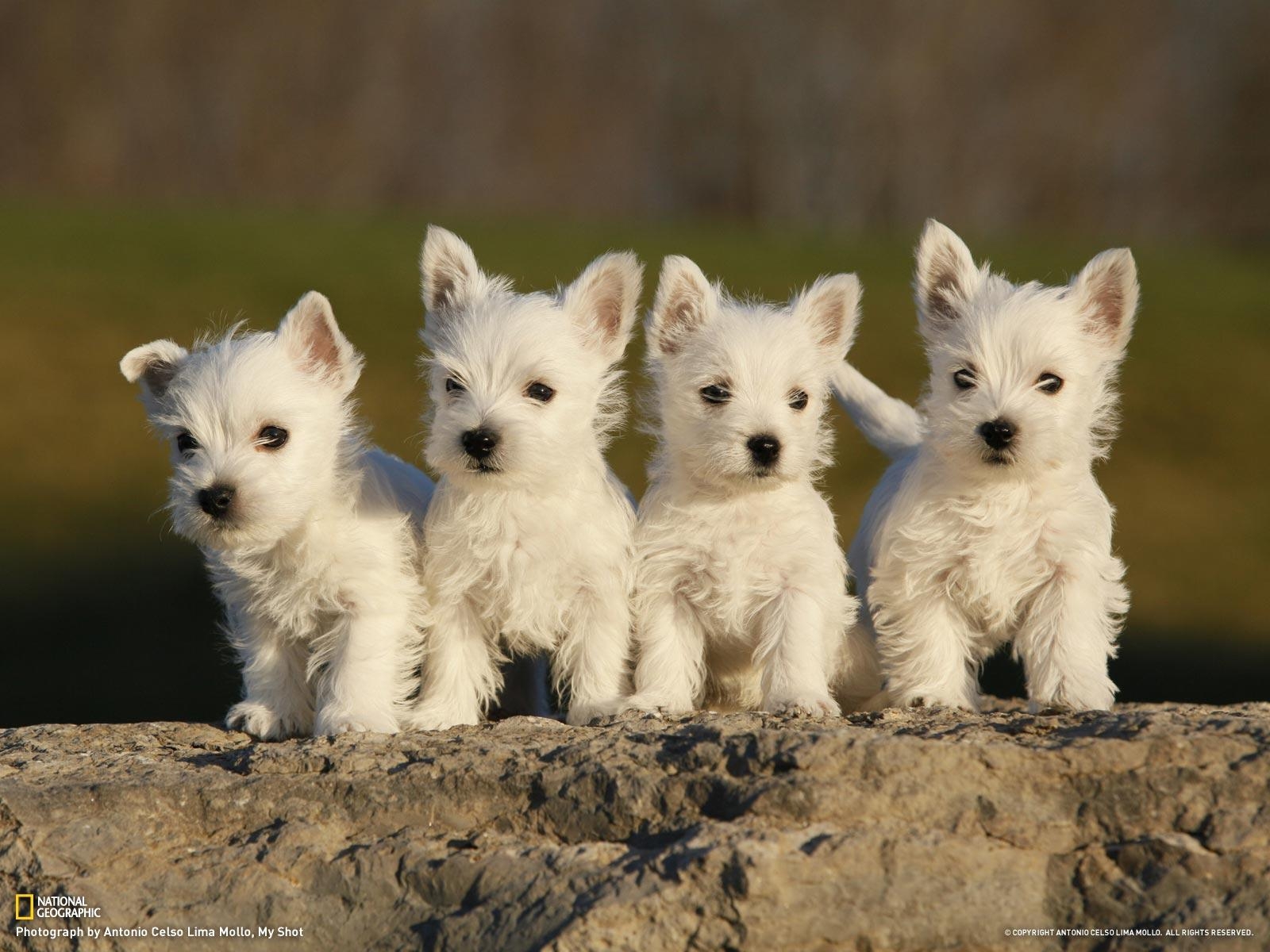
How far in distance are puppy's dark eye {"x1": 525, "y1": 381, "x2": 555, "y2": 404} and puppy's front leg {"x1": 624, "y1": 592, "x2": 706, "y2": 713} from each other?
104 cm

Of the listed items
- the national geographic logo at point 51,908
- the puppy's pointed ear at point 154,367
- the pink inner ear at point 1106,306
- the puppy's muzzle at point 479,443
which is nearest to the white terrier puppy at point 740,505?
the puppy's muzzle at point 479,443

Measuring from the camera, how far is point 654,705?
268 inches

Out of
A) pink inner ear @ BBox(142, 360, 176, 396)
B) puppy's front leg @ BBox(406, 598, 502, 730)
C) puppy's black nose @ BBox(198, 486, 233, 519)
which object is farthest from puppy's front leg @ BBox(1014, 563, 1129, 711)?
pink inner ear @ BBox(142, 360, 176, 396)

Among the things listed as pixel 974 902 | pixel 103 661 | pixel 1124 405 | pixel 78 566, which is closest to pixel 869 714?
pixel 974 902

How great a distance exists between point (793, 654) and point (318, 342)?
8.68 ft

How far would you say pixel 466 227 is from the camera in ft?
98.7

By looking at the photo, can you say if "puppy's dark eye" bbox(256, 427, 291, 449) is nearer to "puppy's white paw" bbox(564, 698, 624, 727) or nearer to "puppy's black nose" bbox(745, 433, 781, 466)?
"puppy's white paw" bbox(564, 698, 624, 727)

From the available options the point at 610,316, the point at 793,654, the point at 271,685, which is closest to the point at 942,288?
the point at 610,316

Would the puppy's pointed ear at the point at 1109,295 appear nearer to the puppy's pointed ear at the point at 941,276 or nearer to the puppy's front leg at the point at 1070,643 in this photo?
the puppy's pointed ear at the point at 941,276

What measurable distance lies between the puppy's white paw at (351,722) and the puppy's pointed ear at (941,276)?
3175 millimetres

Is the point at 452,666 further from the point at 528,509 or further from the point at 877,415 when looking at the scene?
the point at 877,415

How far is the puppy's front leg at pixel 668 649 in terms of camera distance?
6.98 meters

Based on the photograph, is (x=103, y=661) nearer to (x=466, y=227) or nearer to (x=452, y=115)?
(x=466, y=227)

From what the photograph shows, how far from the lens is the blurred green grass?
18078 mm
